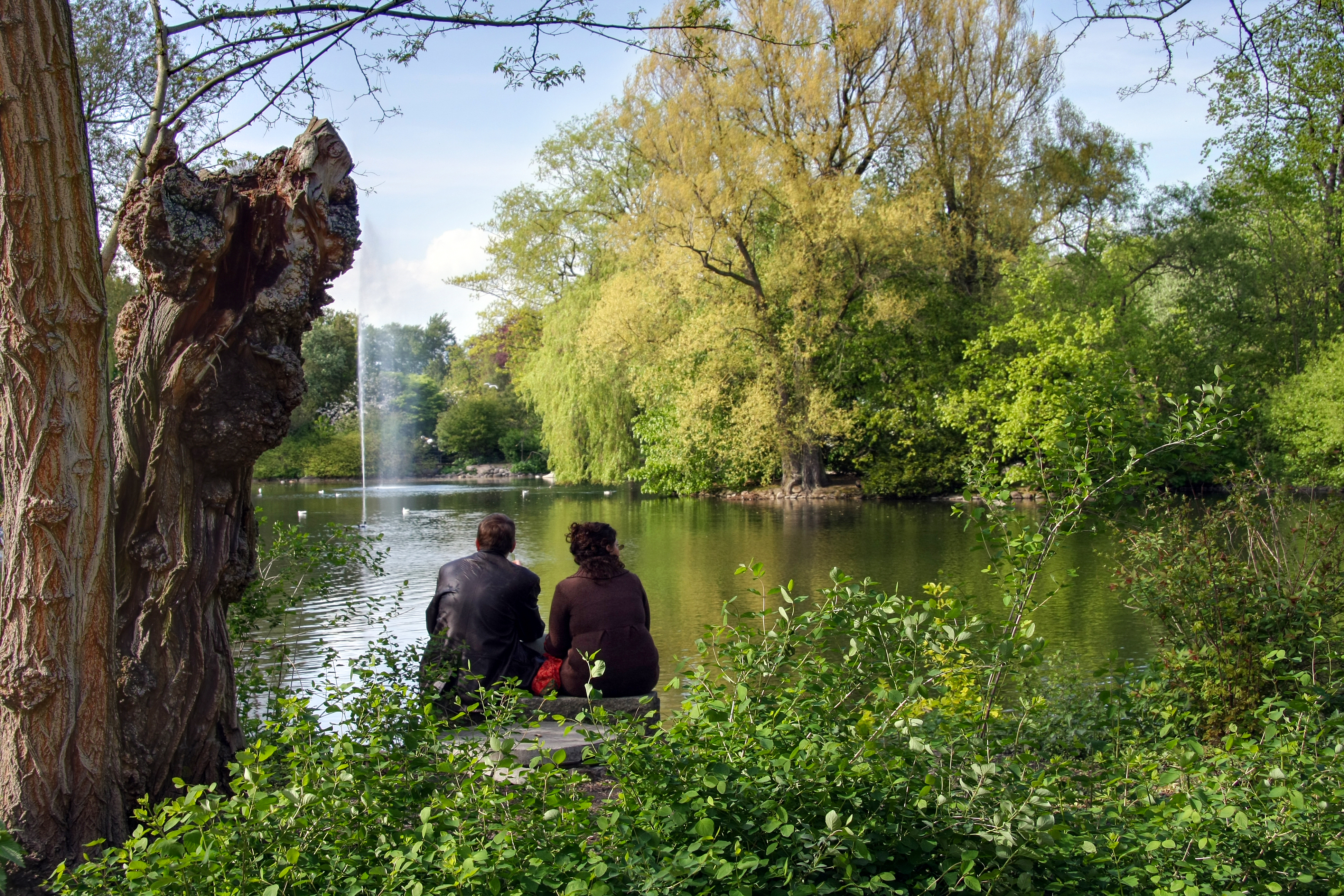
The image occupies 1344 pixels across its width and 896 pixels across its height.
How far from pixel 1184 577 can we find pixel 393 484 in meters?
39.6

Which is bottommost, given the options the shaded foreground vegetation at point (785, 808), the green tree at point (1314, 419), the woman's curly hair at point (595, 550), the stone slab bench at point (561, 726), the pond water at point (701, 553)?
the pond water at point (701, 553)

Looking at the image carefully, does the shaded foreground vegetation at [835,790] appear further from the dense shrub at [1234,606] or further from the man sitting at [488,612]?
the man sitting at [488,612]

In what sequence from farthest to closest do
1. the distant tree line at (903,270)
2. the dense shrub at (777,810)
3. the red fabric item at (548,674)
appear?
the distant tree line at (903,270), the red fabric item at (548,674), the dense shrub at (777,810)

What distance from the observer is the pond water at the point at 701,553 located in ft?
30.8

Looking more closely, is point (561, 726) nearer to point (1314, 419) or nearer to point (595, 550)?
point (595, 550)

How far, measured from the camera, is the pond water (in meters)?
9.39

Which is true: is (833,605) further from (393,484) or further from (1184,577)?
(393,484)

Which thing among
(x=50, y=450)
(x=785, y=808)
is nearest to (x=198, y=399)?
(x=50, y=450)

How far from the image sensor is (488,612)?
209 inches

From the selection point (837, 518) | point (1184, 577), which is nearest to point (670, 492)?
point (837, 518)

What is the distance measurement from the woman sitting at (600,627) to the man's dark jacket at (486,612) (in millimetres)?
231

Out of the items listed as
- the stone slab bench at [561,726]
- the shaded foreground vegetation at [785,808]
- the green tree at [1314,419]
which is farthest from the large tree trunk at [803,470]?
the shaded foreground vegetation at [785,808]

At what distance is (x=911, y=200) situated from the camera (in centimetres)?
2442

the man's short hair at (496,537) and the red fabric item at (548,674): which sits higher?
the man's short hair at (496,537)
